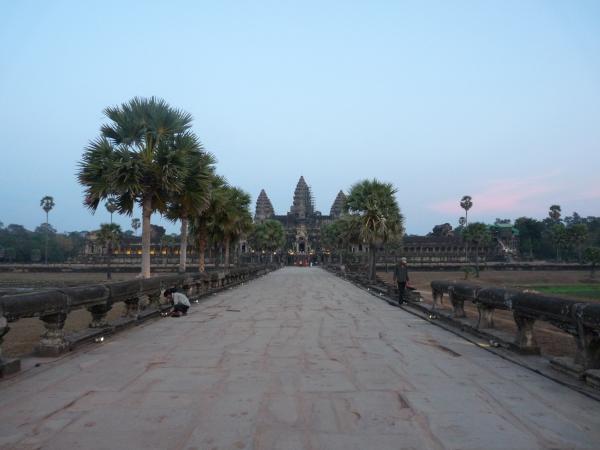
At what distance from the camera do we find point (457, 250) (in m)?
154

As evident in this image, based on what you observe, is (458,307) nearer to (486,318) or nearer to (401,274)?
(486,318)

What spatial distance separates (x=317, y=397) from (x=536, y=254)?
168 meters

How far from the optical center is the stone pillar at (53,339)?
349 inches

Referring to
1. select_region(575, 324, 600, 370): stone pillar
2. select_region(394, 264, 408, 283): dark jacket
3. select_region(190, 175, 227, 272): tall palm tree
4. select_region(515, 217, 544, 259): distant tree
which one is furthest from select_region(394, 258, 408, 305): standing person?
select_region(515, 217, 544, 259): distant tree

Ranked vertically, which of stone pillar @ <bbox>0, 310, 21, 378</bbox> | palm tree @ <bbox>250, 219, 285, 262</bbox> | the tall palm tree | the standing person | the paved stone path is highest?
palm tree @ <bbox>250, 219, 285, 262</bbox>

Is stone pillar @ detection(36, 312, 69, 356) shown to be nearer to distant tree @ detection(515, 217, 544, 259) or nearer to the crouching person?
the crouching person

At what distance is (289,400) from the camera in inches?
245

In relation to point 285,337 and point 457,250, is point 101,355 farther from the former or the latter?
point 457,250

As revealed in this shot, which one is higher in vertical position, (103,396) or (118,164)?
(118,164)

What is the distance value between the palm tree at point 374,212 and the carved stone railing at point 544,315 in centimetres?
2154

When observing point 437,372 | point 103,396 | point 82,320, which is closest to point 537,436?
point 437,372

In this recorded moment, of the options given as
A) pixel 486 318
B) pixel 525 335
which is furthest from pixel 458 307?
pixel 525 335

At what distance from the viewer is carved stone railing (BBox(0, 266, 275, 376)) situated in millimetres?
7523

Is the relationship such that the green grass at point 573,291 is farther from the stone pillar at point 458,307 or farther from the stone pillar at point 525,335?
the stone pillar at point 525,335
